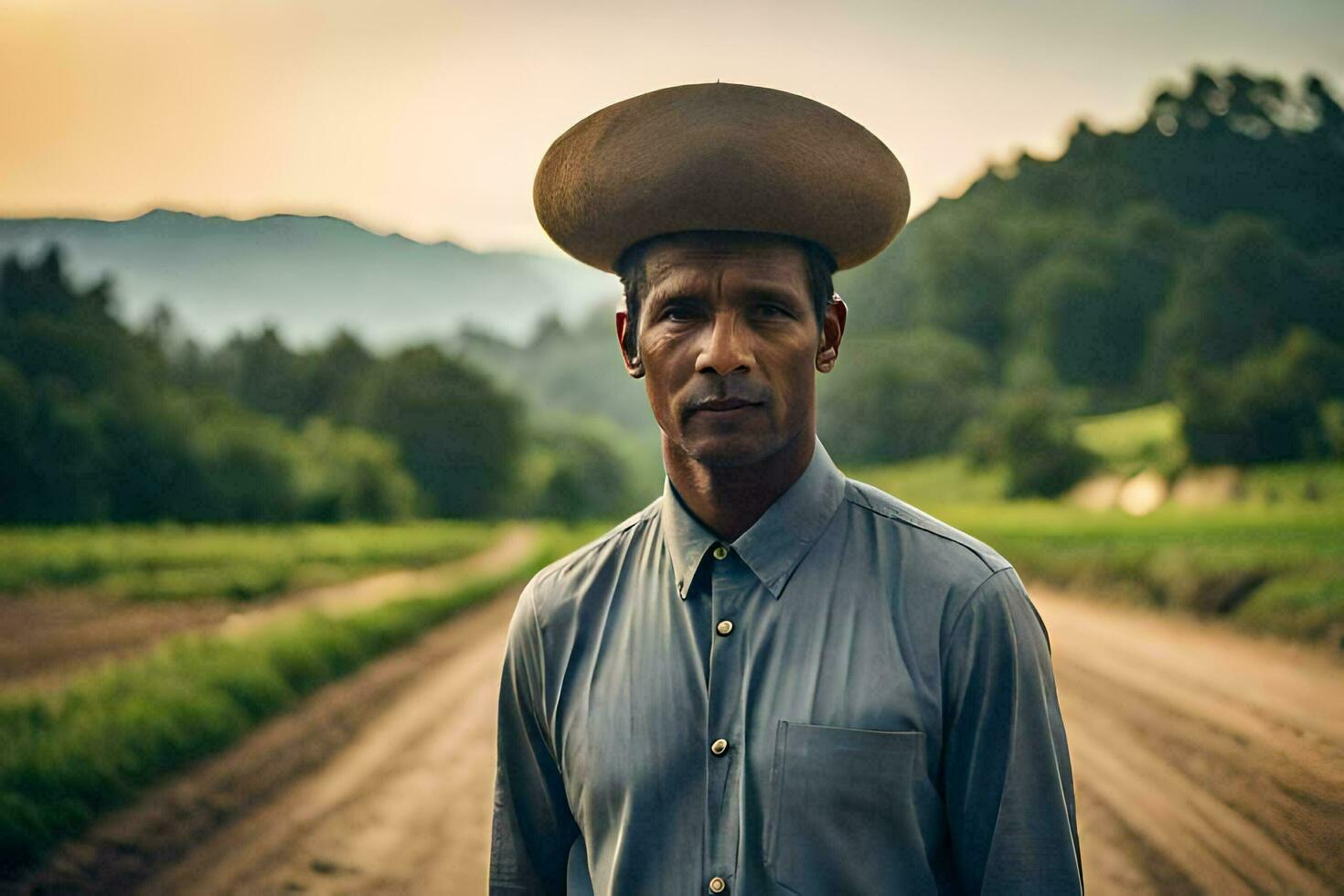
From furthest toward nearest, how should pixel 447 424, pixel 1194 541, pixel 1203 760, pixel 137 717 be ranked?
pixel 1194 541 → pixel 447 424 → pixel 1203 760 → pixel 137 717

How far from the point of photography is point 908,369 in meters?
18.4

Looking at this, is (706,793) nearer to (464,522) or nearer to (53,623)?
(53,623)

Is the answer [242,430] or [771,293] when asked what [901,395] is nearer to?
[242,430]

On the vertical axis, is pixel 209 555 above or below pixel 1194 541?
below

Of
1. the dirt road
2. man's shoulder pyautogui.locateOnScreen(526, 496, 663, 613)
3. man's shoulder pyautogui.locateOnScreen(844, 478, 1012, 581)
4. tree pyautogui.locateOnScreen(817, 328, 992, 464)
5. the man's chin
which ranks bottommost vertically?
the dirt road

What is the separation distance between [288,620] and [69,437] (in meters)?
2.93

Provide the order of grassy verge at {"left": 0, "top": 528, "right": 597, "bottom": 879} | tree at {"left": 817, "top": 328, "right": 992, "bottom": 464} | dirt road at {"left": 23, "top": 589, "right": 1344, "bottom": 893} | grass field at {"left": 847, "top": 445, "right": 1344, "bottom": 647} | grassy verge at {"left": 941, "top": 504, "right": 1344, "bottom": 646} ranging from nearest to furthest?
grassy verge at {"left": 0, "top": 528, "right": 597, "bottom": 879} → dirt road at {"left": 23, "top": 589, "right": 1344, "bottom": 893} → grassy verge at {"left": 941, "top": 504, "right": 1344, "bottom": 646} → grass field at {"left": 847, "top": 445, "right": 1344, "bottom": 647} → tree at {"left": 817, "top": 328, "right": 992, "bottom": 464}

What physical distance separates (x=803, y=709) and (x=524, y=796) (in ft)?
1.84

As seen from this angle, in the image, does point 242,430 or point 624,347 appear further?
point 242,430

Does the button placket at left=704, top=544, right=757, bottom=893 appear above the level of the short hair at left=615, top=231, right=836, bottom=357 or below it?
below

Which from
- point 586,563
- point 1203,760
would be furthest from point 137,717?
point 1203,760

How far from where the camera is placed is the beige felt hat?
57.7 inches

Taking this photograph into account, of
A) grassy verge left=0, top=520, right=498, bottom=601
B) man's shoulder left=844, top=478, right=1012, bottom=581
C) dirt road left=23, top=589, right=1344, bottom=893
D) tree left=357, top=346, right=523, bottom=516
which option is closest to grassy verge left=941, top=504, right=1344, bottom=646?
dirt road left=23, top=589, right=1344, bottom=893

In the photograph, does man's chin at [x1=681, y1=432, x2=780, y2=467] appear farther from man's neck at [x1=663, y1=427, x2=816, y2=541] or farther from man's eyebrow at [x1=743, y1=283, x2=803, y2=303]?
man's eyebrow at [x1=743, y1=283, x2=803, y2=303]
